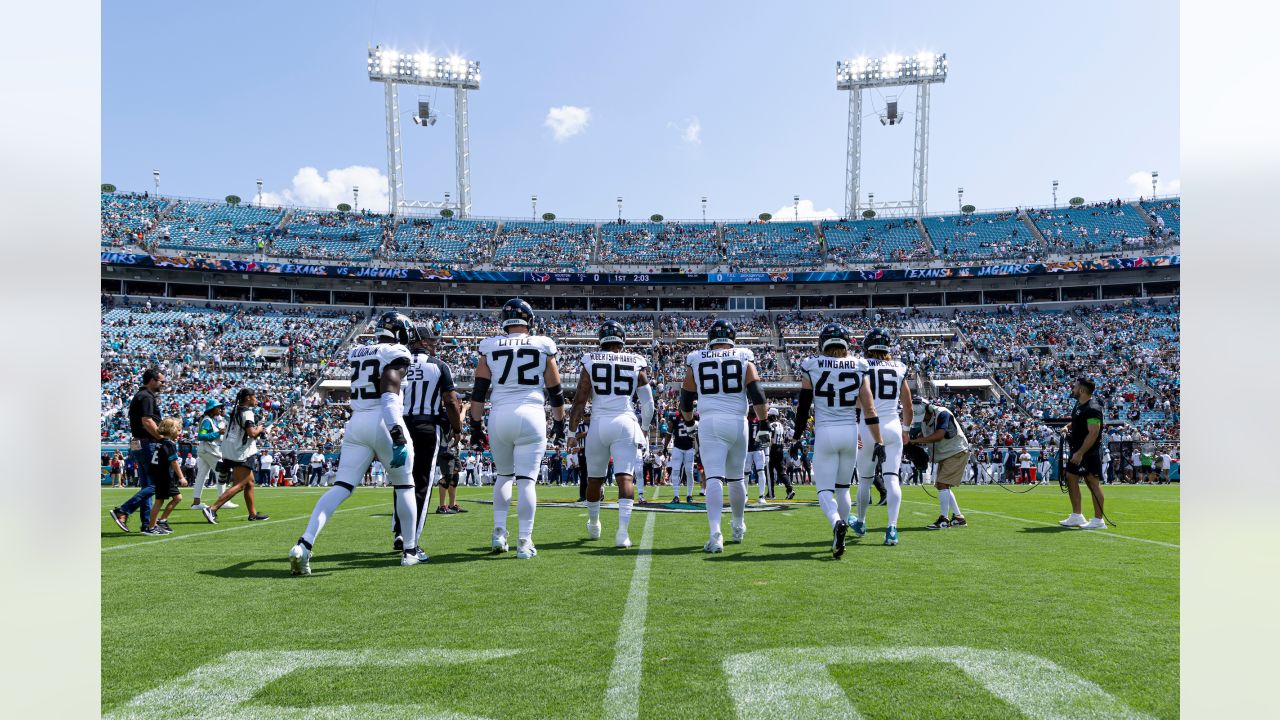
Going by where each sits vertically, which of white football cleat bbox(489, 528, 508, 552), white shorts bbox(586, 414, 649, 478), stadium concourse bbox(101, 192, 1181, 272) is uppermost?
stadium concourse bbox(101, 192, 1181, 272)

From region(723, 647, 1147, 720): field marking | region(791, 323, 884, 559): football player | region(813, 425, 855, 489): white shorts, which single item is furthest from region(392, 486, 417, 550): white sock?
region(723, 647, 1147, 720): field marking

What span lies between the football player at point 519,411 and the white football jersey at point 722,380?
147cm

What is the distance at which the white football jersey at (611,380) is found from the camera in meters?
7.81

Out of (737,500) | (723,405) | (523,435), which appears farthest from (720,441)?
(523,435)

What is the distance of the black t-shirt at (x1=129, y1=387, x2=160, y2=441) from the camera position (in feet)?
29.1

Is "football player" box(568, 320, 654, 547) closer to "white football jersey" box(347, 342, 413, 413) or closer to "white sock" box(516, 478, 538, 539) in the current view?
"white sock" box(516, 478, 538, 539)

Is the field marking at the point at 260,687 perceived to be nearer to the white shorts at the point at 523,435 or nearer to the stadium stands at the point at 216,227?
the white shorts at the point at 523,435

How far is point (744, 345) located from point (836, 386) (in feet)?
119

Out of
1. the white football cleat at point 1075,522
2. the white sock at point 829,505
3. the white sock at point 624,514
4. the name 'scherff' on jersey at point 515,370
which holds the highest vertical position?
the name 'scherff' on jersey at point 515,370

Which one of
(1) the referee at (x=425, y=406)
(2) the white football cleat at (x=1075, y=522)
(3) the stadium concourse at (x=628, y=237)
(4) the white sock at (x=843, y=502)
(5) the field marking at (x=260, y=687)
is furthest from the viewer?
(3) the stadium concourse at (x=628, y=237)

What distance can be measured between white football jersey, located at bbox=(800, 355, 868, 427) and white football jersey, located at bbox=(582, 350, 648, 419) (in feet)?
5.86

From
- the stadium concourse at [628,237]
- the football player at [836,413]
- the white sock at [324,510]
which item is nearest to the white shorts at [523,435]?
the white sock at [324,510]
